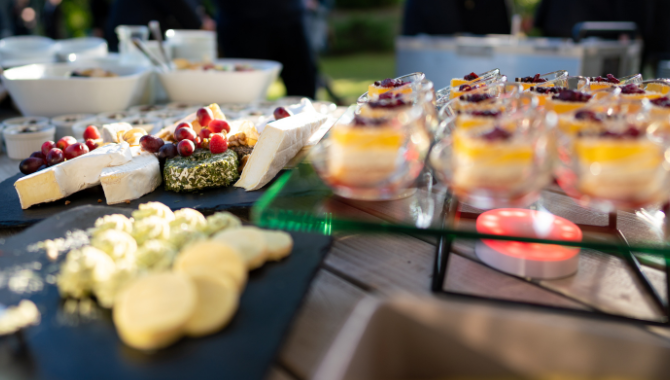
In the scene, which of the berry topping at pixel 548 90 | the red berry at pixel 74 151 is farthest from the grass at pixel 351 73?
the berry topping at pixel 548 90

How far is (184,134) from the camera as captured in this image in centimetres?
113

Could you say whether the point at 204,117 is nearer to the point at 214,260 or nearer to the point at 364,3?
the point at 214,260

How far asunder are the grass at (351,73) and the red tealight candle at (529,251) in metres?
4.08

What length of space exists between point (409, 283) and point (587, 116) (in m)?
0.35

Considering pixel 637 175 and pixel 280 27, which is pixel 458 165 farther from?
pixel 280 27

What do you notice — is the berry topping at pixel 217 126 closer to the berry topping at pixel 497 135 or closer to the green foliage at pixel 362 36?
the berry topping at pixel 497 135

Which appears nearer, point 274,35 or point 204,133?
point 204,133

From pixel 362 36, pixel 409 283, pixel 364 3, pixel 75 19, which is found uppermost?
pixel 364 3

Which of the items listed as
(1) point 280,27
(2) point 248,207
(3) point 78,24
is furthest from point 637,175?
(3) point 78,24

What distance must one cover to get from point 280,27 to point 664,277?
7.01 ft

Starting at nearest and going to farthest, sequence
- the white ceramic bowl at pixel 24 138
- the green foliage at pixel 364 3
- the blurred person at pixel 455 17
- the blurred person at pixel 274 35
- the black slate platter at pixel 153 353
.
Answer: the black slate platter at pixel 153 353 < the white ceramic bowl at pixel 24 138 < the blurred person at pixel 274 35 < the blurred person at pixel 455 17 < the green foliage at pixel 364 3

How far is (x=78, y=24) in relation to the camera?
669cm

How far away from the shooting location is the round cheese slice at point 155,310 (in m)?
0.52

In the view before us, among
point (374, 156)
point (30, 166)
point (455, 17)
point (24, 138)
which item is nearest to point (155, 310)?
point (374, 156)
